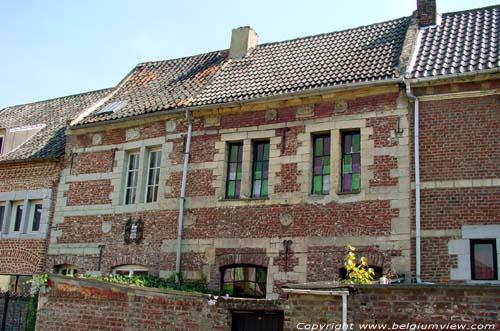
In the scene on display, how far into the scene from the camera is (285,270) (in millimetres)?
14641

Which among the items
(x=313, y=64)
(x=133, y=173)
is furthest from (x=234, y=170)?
(x=313, y=64)

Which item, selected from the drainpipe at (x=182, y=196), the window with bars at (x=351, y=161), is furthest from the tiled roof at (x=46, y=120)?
the window with bars at (x=351, y=161)

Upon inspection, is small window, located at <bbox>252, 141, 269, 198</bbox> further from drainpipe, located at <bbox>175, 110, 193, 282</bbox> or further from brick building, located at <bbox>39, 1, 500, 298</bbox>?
drainpipe, located at <bbox>175, 110, 193, 282</bbox>

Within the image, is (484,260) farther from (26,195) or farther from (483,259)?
(26,195)

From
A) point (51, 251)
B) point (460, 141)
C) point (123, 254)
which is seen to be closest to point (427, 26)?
Result: point (460, 141)

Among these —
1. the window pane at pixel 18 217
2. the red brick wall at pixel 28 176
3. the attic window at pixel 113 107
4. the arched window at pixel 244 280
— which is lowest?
the arched window at pixel 244 280

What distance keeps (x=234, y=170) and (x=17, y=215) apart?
8.30m

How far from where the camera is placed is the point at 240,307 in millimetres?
10438

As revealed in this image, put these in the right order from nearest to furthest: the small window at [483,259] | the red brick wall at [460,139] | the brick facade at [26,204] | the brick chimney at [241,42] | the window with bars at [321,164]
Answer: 1. the small window at [483,259]
2. the red brick wall at [460,139]
3. the window with bars at [321,164]
4. the brick facade at [26,204]
5. the brick chimney at [241,42]

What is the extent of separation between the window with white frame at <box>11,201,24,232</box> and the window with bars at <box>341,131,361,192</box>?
36.0ft

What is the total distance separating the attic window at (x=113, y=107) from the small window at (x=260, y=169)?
5.22 m

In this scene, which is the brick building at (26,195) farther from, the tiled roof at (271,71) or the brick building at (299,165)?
the tiled roof at (271,71)

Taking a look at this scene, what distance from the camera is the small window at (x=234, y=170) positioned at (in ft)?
52.9

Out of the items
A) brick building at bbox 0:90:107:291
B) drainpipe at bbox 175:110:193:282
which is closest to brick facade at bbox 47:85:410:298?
drainpipe at bbox 175:110:193:282
